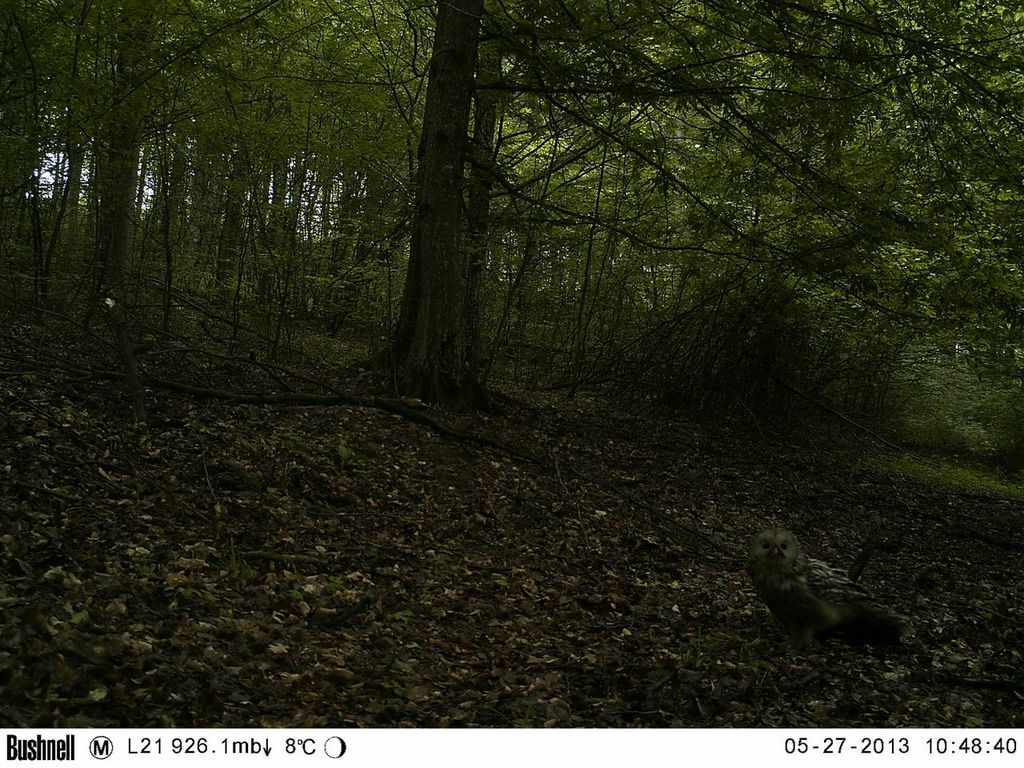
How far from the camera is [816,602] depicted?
428 cm

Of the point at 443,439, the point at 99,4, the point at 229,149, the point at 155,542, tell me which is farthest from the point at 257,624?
the point at 229,149

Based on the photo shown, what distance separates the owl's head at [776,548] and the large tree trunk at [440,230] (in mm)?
4194

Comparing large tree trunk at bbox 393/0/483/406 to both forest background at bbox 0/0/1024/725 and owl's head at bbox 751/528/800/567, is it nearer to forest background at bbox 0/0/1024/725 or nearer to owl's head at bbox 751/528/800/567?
forest background at bbox 0/0/1024/725

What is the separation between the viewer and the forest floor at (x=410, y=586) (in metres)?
3.26

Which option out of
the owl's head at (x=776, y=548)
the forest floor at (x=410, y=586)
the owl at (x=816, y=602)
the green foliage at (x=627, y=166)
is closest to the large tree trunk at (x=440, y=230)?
the green foliage at (x=627, y=166)

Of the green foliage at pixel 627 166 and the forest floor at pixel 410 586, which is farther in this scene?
the green foliage at pixel 627 166

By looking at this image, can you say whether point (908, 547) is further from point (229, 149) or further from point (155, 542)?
point (229, 149)

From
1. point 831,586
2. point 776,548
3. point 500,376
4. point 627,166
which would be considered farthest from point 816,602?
point 500,376

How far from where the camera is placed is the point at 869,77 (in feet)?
22.4
